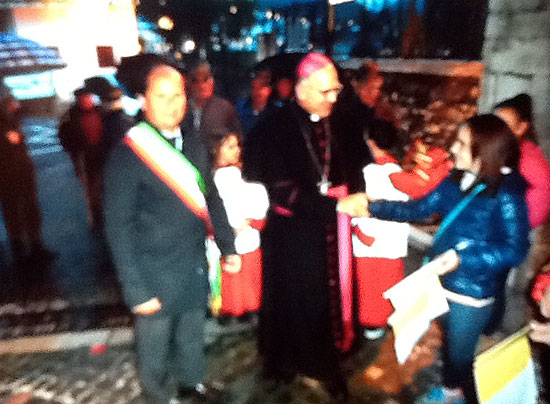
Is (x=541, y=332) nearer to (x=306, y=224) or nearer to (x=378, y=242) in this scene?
(x=306, y=224)

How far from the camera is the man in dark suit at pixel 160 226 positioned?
268 centimetres

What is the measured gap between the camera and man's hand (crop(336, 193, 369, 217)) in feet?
10.1

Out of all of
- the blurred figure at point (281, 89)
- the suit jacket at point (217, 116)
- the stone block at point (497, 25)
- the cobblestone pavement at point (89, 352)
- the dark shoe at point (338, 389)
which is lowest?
the cobblestone pavement at point (89, 352)

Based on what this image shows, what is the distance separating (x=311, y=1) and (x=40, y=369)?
31.4ft

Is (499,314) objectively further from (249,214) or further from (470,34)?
(470,34)

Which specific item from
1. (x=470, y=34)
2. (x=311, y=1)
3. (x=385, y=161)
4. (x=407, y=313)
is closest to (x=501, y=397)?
(x=407, y=313)

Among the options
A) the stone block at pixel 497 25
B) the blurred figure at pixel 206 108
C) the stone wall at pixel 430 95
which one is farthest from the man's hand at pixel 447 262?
the blurred figure at pixel 206 108

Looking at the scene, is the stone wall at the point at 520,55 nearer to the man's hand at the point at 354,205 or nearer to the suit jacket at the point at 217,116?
the man's hand at the point at 354,205

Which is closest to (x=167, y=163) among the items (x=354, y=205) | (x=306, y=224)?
(x=306, y=224)

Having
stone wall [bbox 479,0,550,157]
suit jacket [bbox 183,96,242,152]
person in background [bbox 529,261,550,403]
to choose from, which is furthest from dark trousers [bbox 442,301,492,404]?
suit jacket [bbox 183,96,242,152]

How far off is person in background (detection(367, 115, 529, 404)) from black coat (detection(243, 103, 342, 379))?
0.70m

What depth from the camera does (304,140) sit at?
304 centimetres

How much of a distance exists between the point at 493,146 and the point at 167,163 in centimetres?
180

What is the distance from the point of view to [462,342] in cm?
286
